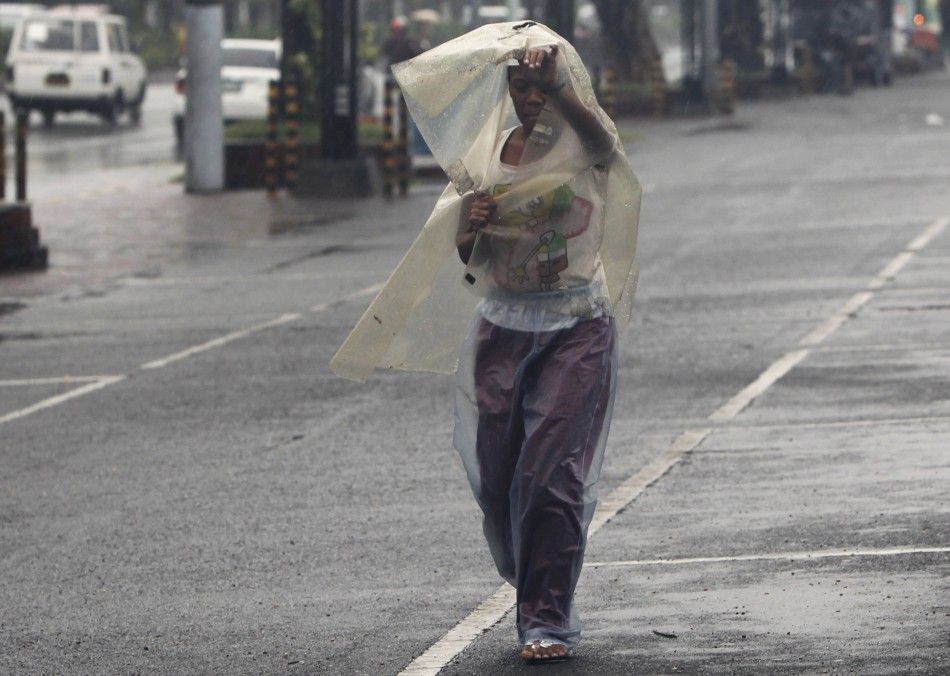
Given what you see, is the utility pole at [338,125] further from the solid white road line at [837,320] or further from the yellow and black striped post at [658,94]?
the yellow and black striped post at [658,94]

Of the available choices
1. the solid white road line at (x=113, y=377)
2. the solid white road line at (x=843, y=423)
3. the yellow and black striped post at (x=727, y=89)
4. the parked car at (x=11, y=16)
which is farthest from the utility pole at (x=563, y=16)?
the parked car at (x=11, y=16)

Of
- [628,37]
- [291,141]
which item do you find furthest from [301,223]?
[628,37]

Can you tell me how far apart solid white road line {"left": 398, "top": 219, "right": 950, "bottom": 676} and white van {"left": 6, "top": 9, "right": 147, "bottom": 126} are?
29085mm

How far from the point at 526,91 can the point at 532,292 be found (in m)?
0.55

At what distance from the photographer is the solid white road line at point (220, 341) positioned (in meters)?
13.6

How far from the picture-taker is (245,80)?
3706cm

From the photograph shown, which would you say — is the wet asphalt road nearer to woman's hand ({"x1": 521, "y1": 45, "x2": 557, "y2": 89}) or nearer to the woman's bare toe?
the woman's bare toe

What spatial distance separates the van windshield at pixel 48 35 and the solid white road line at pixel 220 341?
30040 millimetres

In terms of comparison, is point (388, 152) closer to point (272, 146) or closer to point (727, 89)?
point (272, 146)

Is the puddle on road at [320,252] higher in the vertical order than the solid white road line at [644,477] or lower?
lower

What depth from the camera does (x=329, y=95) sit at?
27.1 metres

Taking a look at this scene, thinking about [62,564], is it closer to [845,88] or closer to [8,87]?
[8,87]

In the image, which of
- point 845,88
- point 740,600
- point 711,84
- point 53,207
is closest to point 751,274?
point 740,600

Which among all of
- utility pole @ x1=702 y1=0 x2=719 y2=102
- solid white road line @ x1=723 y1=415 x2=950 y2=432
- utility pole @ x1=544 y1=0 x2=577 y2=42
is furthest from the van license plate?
solid white road line @ x1=723 y1=415 x2=950 y2=432
